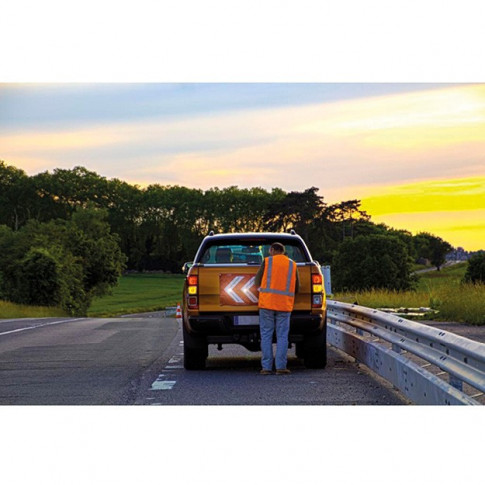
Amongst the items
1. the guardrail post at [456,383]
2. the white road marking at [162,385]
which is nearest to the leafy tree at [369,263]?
the white road marking at [162,385]

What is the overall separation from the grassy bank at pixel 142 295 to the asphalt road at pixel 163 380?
69.2m

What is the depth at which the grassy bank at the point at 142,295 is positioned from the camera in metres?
97.6

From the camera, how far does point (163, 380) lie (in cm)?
1304

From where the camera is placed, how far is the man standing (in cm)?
1312

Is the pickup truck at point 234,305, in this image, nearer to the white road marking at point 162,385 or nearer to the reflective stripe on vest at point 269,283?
the reflective stripe on vest at point 269,283

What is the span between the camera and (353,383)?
12328mm

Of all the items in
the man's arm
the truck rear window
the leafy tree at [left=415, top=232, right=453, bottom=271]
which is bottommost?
the man's arm

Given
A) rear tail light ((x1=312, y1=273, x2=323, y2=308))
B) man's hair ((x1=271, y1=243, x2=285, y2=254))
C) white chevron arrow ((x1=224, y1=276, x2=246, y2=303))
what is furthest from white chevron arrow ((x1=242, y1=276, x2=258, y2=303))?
rear tail light ((x1=312, y1=273, x2=323, y2=308))

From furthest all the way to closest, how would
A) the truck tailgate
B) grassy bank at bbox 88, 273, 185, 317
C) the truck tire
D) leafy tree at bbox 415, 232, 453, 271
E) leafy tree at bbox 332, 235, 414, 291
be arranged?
1. leafy tree at bbox 415, 232, 453, 271
2. grassy bank at bbox 88, 273, 185, 317
3. leafy tree at bbox 332, 235, 414, 291
4. the truck tire
5. the truck tailgate

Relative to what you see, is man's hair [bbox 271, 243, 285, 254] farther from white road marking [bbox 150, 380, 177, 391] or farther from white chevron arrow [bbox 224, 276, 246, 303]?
white road marking [bbox 150, 380, 177, 391]

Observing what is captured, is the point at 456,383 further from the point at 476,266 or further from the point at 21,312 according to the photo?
the point at 476,266

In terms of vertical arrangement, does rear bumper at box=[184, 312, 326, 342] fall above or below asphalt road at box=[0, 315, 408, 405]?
above

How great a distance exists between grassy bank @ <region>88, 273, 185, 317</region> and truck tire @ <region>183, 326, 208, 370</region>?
238ft

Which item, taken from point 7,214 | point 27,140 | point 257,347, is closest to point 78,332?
point 257,347
